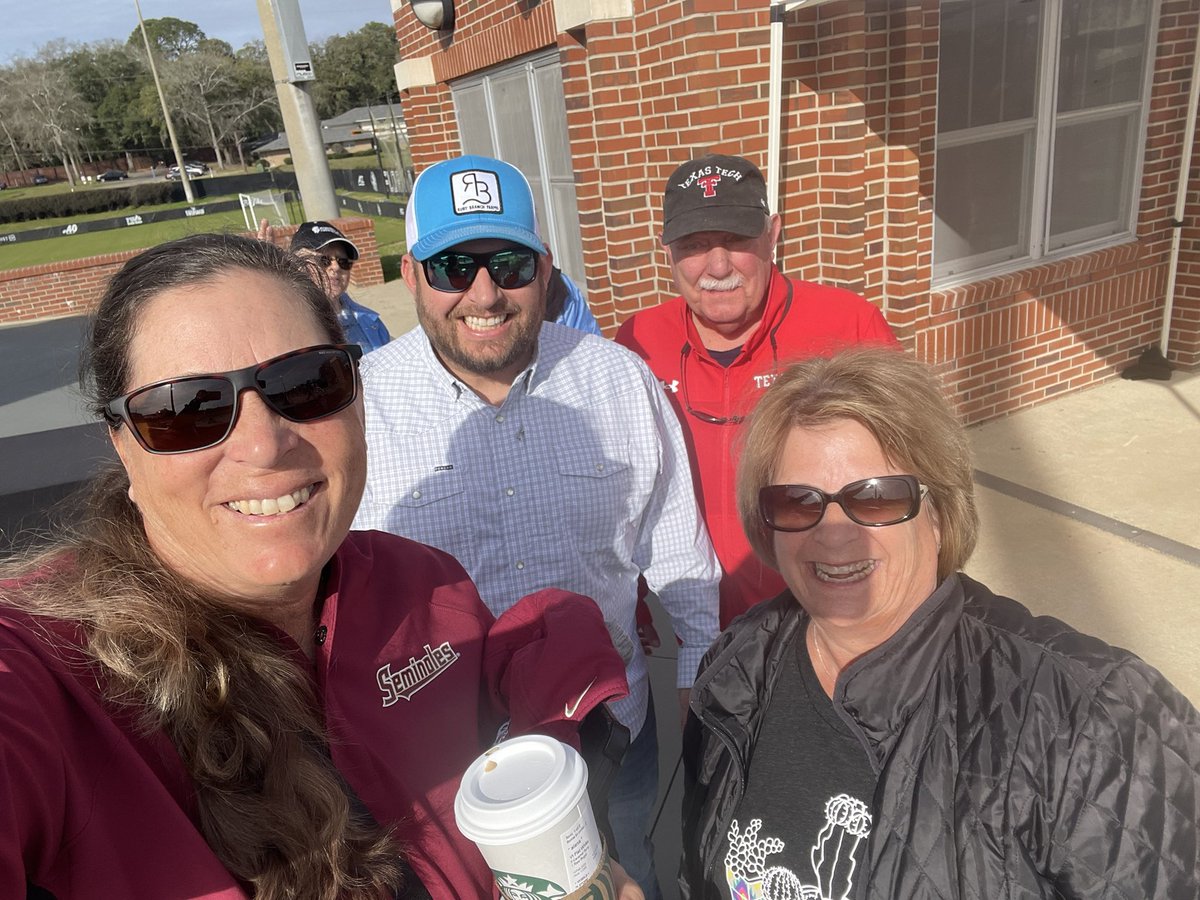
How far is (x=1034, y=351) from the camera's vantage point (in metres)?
5.22

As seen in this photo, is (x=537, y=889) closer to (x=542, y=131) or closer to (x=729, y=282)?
(x=729, y=282)

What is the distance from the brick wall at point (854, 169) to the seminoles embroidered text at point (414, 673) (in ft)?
12.0

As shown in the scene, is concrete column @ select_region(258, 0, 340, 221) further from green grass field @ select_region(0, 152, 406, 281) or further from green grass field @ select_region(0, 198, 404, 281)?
green grass field @ select_region(0, 198, 404, 281)

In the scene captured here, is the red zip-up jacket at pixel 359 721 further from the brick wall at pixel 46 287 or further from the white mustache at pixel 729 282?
the brick wall at pixel 46 287

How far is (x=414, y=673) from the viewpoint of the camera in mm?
1260

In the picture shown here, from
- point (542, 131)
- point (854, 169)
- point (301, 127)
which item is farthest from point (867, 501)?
point (301, 127)

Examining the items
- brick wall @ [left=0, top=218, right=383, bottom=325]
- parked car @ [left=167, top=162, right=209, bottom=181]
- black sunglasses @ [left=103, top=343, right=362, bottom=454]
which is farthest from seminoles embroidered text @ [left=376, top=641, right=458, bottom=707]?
parked car @ [left=167, top=162, right=209, bottom=181]

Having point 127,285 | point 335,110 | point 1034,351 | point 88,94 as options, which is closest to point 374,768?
point 127,285

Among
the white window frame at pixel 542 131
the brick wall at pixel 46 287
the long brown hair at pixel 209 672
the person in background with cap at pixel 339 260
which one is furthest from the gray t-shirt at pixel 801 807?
the brick wall at pixel 46 287

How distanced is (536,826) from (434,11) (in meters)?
6.70

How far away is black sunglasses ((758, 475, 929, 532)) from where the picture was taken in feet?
5.02

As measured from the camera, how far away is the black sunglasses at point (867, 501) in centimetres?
153

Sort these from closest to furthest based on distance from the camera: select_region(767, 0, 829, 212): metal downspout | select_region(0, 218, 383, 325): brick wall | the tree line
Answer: select_region(767, 0, 829, 212): metal downspout
select_region(0, 218, 383, 325): brick wall
the tree line

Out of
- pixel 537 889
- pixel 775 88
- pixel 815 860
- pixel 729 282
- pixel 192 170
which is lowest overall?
pixel 815 860
